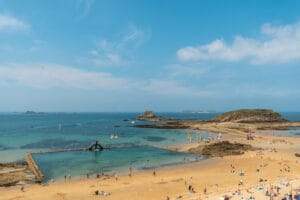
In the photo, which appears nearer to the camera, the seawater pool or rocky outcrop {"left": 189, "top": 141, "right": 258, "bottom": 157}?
A: the seawater pool

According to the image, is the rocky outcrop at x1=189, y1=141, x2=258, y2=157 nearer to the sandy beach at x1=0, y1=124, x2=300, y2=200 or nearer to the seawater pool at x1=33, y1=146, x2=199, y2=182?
the seawater pool at x1=33, y1=146, x2=199, y2=182

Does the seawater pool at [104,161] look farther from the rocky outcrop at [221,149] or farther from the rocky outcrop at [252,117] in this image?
the rocky outcrop at [252,117]

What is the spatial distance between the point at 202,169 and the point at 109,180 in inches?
521

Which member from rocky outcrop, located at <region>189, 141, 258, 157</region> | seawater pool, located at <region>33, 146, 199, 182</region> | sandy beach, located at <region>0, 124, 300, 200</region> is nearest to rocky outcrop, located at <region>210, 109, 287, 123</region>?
rocky outcrop, located at <region>189, 141, 258, 157</region>

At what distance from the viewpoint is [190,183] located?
2983cm

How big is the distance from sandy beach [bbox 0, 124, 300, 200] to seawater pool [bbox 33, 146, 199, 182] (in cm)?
338

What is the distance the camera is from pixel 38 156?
4778 centimetres

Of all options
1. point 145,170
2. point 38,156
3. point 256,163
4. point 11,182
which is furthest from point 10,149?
point 256,163

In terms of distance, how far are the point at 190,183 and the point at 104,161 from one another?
60.4 ft

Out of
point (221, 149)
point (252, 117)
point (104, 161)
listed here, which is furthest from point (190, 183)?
point (252, 117)

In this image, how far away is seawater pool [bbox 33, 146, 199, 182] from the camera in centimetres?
3703

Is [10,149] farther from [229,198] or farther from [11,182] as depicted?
[229,198]

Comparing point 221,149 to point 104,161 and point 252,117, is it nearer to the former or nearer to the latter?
point 104,161

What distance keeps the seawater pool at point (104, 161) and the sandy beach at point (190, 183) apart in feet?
11.1
